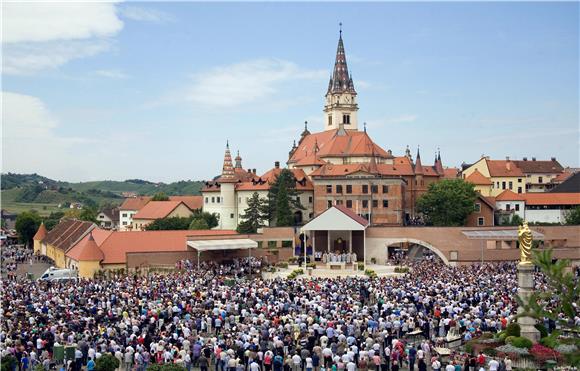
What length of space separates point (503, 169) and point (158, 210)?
47.8m

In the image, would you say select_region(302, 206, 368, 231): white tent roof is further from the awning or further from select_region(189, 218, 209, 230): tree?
select_region(189, 218, 209, 230): tree

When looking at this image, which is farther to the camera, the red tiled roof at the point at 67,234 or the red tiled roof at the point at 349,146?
the red tiled roof at the point at 349,146

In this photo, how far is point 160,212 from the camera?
94500mm

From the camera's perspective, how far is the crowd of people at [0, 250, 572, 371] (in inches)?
840

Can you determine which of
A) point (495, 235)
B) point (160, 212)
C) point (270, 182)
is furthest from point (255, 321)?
point (160, 212)

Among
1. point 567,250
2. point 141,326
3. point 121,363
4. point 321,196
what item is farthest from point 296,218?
point 121,363

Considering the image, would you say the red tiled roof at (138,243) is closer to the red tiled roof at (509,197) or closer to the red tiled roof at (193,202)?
the red tiled roof at (509,197)

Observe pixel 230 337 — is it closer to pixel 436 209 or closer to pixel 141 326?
pixel 141 326

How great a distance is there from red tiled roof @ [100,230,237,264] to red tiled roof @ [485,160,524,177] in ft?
174

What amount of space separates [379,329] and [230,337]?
5.69 m

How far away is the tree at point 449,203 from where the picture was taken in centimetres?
6950

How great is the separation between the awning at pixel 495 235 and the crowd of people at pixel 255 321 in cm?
1389

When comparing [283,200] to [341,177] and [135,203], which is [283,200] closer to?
[341,177]

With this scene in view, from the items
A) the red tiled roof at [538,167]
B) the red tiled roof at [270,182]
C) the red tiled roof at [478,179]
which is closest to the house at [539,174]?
the red tiled roof at [538,167]
